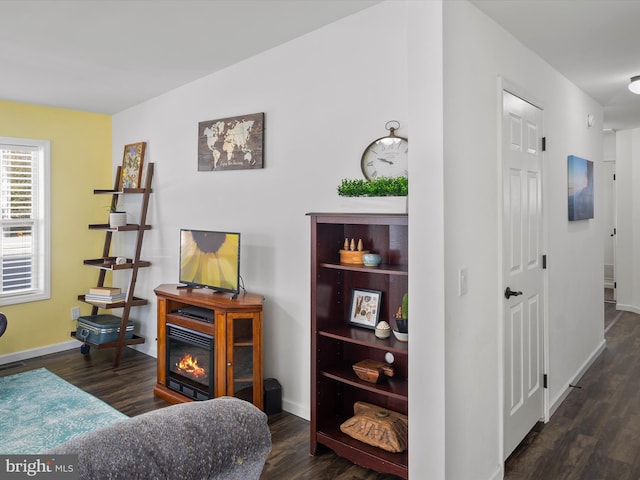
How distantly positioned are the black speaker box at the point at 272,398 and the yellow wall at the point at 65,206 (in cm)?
295

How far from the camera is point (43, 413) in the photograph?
10.8ft

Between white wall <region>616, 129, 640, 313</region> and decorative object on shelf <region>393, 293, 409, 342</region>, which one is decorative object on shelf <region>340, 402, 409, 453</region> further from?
white wall <region>616, 129, 640, 313</region>

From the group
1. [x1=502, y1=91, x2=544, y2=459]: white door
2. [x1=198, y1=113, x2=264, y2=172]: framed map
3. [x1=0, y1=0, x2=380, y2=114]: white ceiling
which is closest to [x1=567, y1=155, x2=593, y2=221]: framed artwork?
[x1=502, y1=91, x2=544, y2=459]: white door

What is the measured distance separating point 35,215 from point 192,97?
2230 millimetres

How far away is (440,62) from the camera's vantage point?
1962 millimetres

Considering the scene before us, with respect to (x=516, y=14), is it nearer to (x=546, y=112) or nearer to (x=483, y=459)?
(x=546, y=112)

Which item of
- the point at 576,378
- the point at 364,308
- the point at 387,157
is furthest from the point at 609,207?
the point at 364,308

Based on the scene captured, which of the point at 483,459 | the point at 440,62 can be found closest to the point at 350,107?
the point at 440,62

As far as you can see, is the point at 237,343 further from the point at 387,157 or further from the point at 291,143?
the point at 387,157

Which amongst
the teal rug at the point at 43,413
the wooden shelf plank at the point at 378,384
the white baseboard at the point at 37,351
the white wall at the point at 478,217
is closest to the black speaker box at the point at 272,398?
the wooden shelf plank at the point at 378,384

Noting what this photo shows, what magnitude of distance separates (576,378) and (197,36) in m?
3.91

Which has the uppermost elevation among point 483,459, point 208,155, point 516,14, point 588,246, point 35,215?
point 516,14

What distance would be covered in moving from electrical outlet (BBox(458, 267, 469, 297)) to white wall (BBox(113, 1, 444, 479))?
0.52ft

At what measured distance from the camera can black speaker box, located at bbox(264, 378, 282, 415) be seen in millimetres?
3143
